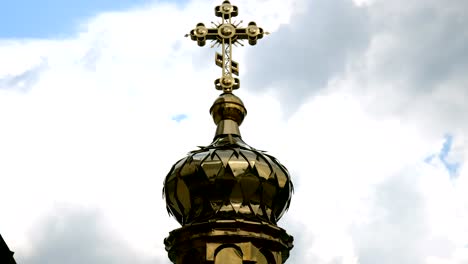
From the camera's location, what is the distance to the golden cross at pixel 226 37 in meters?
23.9

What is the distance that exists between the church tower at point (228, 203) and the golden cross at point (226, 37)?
0.56 meters

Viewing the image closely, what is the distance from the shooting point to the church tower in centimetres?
2131

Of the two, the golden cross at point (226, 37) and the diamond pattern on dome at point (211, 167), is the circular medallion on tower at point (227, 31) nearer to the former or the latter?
the golden cross at point (226, 37)

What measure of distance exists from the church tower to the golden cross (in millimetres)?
562

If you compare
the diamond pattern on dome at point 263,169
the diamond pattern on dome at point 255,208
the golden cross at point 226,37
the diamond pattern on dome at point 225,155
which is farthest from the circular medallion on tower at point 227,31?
the diamond pattern on dome at point 255,208

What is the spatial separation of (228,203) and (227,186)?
12.2 inches

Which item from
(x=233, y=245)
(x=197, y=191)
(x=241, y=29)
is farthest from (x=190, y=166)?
(x=241, y=29)

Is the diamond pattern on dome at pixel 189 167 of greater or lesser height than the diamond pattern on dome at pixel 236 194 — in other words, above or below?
above

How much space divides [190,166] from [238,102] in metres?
2.05

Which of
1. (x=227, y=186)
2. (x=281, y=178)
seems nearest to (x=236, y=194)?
(x=227, y=186)

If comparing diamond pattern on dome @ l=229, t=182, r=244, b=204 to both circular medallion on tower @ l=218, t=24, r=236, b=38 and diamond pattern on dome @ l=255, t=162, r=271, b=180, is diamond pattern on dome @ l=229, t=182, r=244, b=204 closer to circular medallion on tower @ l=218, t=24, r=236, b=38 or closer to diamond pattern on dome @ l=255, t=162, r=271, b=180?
diamond pattern on dome @ l=255, t=162, r=271, b=180

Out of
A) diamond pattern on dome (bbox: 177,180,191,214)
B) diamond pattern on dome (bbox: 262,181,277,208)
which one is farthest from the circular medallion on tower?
diamond pattern on dome (bbox: 262,181,277,208)

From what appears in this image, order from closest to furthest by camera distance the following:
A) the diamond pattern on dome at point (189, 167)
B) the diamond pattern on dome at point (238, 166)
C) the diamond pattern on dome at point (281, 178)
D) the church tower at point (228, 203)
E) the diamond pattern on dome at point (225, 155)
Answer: the church tower at point (228, 203), the diamond pattern on dome at point (238, 166), the diamond pattern on dome at point (225, 155), the diamond pattern on dome at point (189, 167), the diamond pattern on dome at point (281, 178)

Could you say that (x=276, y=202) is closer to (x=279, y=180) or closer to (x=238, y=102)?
(x=279, y=180)
